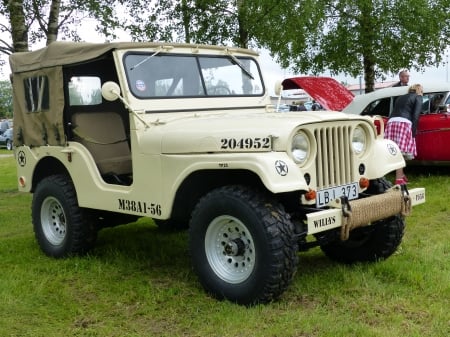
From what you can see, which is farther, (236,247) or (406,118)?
(406,118)

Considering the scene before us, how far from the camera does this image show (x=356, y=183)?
4531 mm

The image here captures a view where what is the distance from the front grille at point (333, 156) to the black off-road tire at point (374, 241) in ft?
1.92

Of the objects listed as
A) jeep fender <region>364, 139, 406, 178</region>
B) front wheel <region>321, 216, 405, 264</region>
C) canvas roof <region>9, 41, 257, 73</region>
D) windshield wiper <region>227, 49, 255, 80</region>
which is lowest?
front wheel <region>321, 216, 405, 264</region>

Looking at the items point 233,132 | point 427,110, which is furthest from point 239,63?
point 427,110

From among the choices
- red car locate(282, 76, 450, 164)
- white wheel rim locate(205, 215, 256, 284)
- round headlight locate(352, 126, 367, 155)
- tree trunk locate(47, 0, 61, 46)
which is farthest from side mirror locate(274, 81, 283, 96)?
tree trunk locate(47, 0, 61, 46)

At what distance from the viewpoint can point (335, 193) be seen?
4332mm

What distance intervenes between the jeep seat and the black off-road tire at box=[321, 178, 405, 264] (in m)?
2.23

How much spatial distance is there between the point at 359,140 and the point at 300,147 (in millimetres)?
724

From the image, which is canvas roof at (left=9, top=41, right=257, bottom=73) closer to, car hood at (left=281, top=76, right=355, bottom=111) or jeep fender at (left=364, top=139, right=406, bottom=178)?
jeep fender at (left=364, top=139, right=406, bottom=178)

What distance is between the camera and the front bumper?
13.0 feet

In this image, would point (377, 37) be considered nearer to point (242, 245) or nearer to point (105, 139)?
point (105, 139)

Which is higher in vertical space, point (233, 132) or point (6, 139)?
point (233, 132)

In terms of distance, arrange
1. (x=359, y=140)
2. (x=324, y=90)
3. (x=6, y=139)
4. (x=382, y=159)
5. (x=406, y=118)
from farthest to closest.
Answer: (x=6, y=139)
(x=324, y=90)
(x=406, y=118)
(x=382, y=159)
(x=359, y=140)

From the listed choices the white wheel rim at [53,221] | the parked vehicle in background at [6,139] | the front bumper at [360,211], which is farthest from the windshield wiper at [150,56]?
the parked vehicle in background at [6,139]
